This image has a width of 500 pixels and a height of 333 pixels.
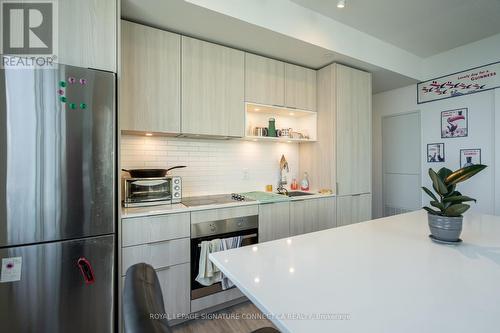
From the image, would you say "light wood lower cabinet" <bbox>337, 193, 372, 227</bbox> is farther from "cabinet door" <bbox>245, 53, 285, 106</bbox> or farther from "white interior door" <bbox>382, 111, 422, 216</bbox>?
"cabinet door" <bbox>245, 53, 285, 106</bbox>

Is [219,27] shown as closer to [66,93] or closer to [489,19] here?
[66,93]

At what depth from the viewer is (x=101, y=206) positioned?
57.9 inches

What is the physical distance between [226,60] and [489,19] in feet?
9.46

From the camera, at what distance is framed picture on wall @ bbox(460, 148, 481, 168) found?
2930 mm

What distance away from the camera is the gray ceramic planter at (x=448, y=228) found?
45.9 inches

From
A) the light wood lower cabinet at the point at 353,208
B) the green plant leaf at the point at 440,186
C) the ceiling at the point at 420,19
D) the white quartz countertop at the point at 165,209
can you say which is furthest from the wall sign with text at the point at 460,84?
the white quartz countertop at the point at 165,209

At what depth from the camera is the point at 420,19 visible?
2518mm

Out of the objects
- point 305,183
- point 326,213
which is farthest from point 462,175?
point 305,183

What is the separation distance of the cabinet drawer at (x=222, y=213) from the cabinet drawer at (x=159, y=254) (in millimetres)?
202

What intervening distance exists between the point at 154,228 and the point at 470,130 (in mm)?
3928

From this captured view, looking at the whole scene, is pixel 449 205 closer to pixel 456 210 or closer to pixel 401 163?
pixel 456 210

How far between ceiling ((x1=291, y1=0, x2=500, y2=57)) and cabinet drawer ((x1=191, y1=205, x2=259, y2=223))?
2.07m

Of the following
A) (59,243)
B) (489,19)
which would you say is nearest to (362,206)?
(489,19)

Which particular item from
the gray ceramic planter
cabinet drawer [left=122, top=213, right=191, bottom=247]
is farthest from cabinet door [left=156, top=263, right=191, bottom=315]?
the gray ceramic planter
